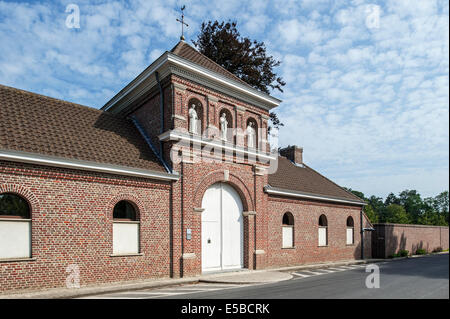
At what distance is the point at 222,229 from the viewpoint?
14883 mm

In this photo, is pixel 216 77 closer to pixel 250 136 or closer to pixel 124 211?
pixel 250 136

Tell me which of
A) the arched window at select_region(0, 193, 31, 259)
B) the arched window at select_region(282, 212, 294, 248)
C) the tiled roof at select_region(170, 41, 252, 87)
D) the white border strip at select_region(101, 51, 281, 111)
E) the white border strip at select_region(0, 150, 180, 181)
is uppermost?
the tiled roof at select_region(170, 41, 252, 87)

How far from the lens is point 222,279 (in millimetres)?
12656

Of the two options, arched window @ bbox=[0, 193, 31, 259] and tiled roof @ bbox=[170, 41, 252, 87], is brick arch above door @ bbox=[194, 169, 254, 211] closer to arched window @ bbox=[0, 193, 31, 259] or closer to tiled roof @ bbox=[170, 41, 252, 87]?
tiled roof @ bbox=[170, 41, 252, 87]

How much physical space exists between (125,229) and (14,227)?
133 inches

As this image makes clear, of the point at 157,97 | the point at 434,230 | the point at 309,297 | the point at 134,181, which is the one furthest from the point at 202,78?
the point at 434,230

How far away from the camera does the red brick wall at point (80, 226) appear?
971 cm

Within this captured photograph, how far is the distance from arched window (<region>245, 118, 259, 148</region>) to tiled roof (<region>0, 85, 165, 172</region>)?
4.82 metres

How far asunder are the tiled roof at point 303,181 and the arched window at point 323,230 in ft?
4.92

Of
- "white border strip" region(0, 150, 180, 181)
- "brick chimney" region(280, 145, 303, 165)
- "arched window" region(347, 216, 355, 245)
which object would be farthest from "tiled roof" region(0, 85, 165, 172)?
"arched window" region(347, 216, 355, 245)

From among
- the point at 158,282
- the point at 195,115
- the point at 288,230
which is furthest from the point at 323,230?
the point at 158,282

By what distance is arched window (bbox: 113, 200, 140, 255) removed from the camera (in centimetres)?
1164

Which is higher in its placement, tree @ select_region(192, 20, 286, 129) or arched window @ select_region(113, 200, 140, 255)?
tree @ select_region(192, 20, 286, 129)

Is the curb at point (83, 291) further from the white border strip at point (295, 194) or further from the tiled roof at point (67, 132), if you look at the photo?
the white border strip at point (295, 194)
